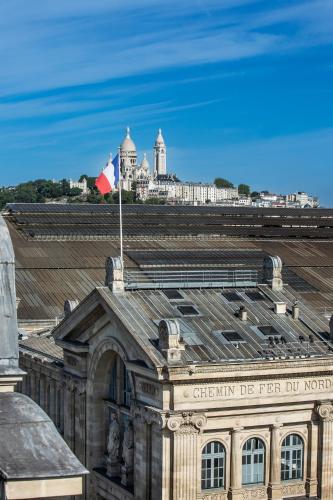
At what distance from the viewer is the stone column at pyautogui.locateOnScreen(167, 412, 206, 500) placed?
127 ft

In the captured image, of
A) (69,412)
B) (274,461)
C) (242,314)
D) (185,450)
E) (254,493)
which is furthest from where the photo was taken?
(69,412)

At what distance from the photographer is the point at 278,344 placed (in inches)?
1737

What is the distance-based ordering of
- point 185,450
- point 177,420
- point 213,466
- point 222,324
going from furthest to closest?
point 222,324 → point 213,466 → point 185,450 → point 177,420

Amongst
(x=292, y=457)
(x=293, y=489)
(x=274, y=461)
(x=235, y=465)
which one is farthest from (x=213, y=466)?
(x=293, y=489)

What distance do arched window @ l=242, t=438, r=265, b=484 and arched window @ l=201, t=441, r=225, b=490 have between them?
4.14 feet

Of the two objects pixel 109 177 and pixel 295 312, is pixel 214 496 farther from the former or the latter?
pixel 109 177

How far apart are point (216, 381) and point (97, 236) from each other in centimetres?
8176

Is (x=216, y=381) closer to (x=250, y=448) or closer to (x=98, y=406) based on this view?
(x=250, y=448)

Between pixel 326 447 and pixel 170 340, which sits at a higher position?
pixel 170 340

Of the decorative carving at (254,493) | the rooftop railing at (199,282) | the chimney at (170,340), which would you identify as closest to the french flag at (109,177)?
the rooftop railing at (199,282)

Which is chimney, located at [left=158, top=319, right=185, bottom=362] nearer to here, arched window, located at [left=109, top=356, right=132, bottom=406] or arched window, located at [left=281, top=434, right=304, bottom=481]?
arched window, located at [left=109, top=356, right=132, bottom=406]

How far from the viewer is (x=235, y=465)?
40.8 m

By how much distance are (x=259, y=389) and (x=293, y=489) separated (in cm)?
557

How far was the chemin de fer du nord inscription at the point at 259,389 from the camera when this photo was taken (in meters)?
39.6
